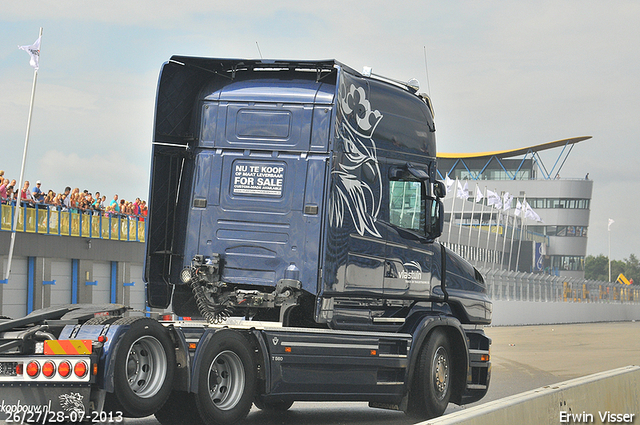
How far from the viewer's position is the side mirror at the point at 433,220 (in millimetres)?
11531

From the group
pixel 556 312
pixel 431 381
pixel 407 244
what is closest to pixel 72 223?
pixel 407 244

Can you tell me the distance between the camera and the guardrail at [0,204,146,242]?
106ft

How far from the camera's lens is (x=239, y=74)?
10859 mm

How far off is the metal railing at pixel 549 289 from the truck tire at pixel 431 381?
24.7 metres

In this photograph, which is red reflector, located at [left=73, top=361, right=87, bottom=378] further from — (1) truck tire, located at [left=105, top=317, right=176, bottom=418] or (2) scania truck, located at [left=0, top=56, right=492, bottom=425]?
(2) scania truck, located at [left=0, top=56, right=492, bottom=425]

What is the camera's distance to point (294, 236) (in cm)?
1001

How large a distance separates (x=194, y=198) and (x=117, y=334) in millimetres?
3016

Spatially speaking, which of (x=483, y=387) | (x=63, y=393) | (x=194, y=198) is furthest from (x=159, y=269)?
(x=483, y=387)

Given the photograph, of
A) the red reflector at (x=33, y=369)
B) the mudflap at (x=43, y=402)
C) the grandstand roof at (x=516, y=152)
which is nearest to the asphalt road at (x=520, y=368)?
the mudflap at (x=43, y=402)

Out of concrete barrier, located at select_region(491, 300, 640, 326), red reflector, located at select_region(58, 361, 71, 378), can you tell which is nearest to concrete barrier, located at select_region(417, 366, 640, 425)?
red reflector, located at select_region(58, 361, 71, 378)

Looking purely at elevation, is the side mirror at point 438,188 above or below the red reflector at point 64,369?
above

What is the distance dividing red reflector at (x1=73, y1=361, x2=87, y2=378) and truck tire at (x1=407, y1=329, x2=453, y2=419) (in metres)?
4.59

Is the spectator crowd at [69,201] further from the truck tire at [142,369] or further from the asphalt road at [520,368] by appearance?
the truck tire at [142,369]

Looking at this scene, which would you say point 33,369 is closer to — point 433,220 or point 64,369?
point 64,369
